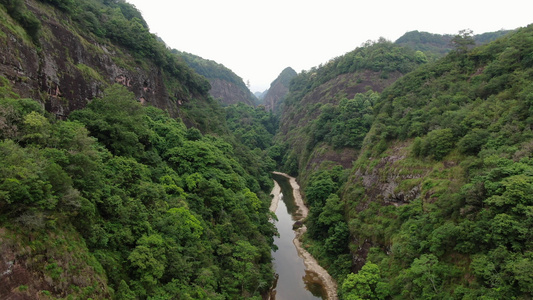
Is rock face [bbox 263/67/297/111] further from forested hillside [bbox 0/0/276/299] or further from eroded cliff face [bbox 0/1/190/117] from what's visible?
forested hillside [bbox 0/0/276/299]

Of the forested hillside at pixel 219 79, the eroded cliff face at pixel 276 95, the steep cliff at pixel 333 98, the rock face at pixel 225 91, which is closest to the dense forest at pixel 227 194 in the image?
the steep cliff at pixel 333 98

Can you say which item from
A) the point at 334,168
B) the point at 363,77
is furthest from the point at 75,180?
the point at 363,77

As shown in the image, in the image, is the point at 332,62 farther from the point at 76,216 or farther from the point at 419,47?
the point at 76,216

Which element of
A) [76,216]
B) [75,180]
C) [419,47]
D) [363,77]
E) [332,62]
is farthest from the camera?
[419,47]

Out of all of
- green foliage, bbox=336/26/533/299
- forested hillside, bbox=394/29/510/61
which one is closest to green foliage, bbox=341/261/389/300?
green foliage, bbox=336/26/533/299

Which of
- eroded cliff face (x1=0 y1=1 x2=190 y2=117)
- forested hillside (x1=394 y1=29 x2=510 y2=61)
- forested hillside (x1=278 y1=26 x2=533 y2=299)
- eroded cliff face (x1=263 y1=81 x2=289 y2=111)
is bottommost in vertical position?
forested hillside (x1=278 y1=26 x2=533 y2=299)

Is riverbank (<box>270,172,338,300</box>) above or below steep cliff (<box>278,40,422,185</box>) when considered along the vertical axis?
below
